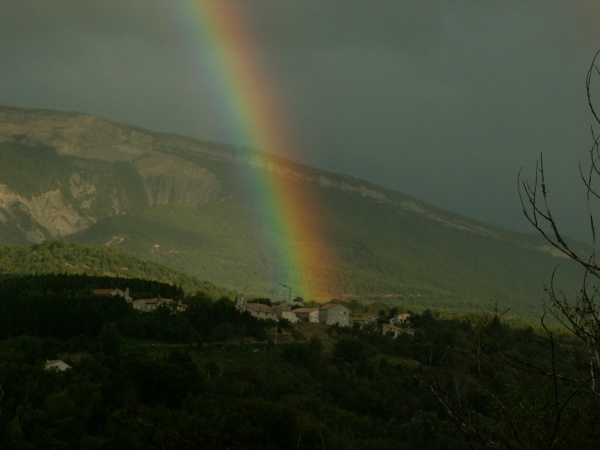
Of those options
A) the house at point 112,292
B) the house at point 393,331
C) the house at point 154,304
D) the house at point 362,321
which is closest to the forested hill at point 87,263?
the house at point 362,321

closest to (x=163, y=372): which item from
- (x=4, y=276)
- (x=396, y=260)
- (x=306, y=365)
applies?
(x=306, y=365)

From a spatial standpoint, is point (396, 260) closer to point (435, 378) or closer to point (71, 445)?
point (71, 445)

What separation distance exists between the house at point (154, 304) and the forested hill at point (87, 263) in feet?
110

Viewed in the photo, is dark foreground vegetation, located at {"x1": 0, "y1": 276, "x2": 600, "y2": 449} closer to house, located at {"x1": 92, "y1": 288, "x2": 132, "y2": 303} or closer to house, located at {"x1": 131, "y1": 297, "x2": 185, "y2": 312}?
house, located at {"x1": 131, "y1": 297, "x2": 185, "y2": 312}

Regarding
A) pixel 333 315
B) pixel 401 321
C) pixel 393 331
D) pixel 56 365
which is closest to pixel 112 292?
pixel 333 315

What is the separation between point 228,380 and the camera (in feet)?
142

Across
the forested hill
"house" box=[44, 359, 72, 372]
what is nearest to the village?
"house" box=[44, 359, 72, 372]

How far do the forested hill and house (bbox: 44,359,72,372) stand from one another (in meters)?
60.7

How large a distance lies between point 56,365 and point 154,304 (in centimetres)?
2713

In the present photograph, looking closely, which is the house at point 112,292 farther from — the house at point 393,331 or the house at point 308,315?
the house at point 393,331

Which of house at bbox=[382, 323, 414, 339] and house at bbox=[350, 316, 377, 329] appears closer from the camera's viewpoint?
house at bbox=[382, 323, 414, 339]

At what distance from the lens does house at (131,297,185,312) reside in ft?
215

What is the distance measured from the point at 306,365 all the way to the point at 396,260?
125648 mm

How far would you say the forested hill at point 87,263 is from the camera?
10606 cm
